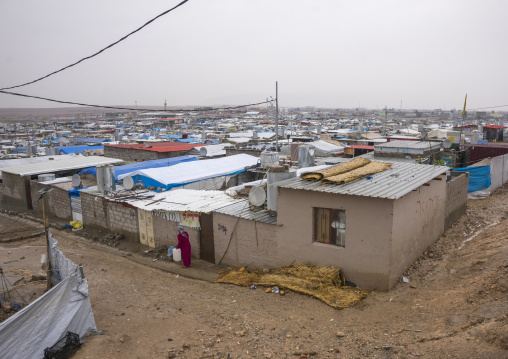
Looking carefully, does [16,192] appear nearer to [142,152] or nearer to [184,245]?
[142,152]

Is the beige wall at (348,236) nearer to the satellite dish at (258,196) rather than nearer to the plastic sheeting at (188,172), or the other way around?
the satellite dish at (258,196)

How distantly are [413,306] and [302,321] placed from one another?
2.48 metres

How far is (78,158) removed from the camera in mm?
26250

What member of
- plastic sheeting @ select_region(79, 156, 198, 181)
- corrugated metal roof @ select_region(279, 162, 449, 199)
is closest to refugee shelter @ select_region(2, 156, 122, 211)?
plastic sheeting @ select_region(79, 156, 198, 181)

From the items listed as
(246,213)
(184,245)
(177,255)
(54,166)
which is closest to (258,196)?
(246,213)

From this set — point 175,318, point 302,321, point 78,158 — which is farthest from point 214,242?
point 78,158

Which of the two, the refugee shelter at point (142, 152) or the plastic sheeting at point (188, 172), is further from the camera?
the refugee shelter at point (142, 152)

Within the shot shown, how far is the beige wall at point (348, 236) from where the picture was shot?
911 cm

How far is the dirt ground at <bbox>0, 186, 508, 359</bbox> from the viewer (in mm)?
6727

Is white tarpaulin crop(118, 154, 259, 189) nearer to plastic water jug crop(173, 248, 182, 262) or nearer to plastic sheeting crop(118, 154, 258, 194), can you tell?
plastic sheeting crop(118, 154, 258, 194)

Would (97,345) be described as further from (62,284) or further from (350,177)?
(350,177)

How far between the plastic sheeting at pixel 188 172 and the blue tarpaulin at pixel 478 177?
11076 millimetres

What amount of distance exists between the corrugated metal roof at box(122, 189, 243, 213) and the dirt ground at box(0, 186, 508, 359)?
2.26 meters

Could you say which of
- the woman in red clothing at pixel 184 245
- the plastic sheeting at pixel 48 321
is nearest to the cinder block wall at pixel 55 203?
the woman in red clothing at pixel 184 245
